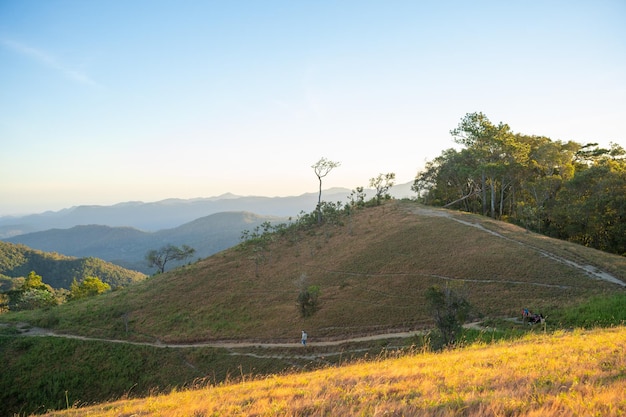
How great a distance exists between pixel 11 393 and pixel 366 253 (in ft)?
136

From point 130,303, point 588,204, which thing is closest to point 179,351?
point 130,303

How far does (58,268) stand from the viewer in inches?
6339

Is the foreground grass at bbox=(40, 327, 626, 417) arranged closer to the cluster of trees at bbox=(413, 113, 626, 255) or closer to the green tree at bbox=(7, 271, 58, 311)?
the cluster of trees at bbox=(413, 113, 626, 255)

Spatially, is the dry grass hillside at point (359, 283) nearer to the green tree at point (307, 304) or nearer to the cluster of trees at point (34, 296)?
the green tree at point (307, 304)

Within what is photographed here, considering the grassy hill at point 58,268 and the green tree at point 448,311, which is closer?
the green tree at point 448,311

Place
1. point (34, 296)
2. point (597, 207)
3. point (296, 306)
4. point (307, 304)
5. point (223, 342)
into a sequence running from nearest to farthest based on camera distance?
1. point (223, 342)
2. point (307, 304)
3. point (296, 306)
4. point (597, 207)
5. point (34, 296)

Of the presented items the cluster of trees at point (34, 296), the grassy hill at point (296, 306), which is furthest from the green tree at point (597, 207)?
the cluster of trees at point (34, 296)

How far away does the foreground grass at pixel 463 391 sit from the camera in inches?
213

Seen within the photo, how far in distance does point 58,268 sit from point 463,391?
204997 millimetres

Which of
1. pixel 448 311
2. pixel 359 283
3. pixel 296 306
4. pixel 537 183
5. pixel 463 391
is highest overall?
pixel 537 183

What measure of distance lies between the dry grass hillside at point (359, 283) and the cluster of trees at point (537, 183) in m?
6.11

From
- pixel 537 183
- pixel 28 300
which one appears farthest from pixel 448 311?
pixel 28 300

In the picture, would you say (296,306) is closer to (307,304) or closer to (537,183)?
(307,304)

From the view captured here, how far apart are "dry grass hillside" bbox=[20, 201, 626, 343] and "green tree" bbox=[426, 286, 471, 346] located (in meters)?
6.90
